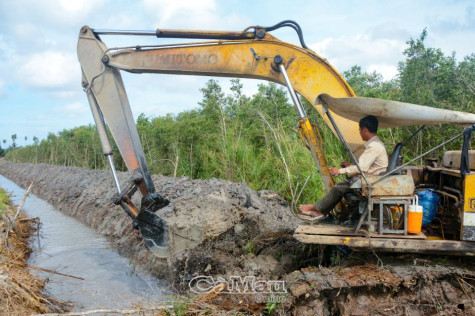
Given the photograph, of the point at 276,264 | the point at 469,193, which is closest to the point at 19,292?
the point at 276,264

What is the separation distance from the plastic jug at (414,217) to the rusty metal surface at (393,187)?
0.50 feet

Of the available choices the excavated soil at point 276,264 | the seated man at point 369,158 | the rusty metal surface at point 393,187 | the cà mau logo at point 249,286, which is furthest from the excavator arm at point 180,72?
the cà mau logo at point 249,286

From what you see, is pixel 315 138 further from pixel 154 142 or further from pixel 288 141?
pixel 154 142

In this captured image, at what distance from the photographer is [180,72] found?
6086 millimetres

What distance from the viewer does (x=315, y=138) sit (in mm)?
5000

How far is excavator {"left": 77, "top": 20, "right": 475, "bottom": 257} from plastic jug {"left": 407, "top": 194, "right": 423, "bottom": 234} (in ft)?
0.19

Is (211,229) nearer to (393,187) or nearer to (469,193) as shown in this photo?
(393,187)

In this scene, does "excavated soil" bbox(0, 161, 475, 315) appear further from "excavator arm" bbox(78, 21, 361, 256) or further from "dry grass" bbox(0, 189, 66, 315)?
"dry grass" bbox(0, 189, 66, 315)

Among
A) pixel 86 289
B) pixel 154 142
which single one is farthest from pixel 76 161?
pixel 86 289

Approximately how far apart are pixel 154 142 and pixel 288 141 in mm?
7828

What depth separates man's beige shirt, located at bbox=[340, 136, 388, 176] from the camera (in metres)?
4.63

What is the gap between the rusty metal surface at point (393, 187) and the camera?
171 inches

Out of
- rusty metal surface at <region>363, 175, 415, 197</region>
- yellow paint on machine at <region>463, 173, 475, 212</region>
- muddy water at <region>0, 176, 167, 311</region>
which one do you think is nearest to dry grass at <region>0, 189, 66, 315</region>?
muddy water at <region>0, 176, 167, 311</region>

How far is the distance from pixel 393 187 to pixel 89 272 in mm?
5655
